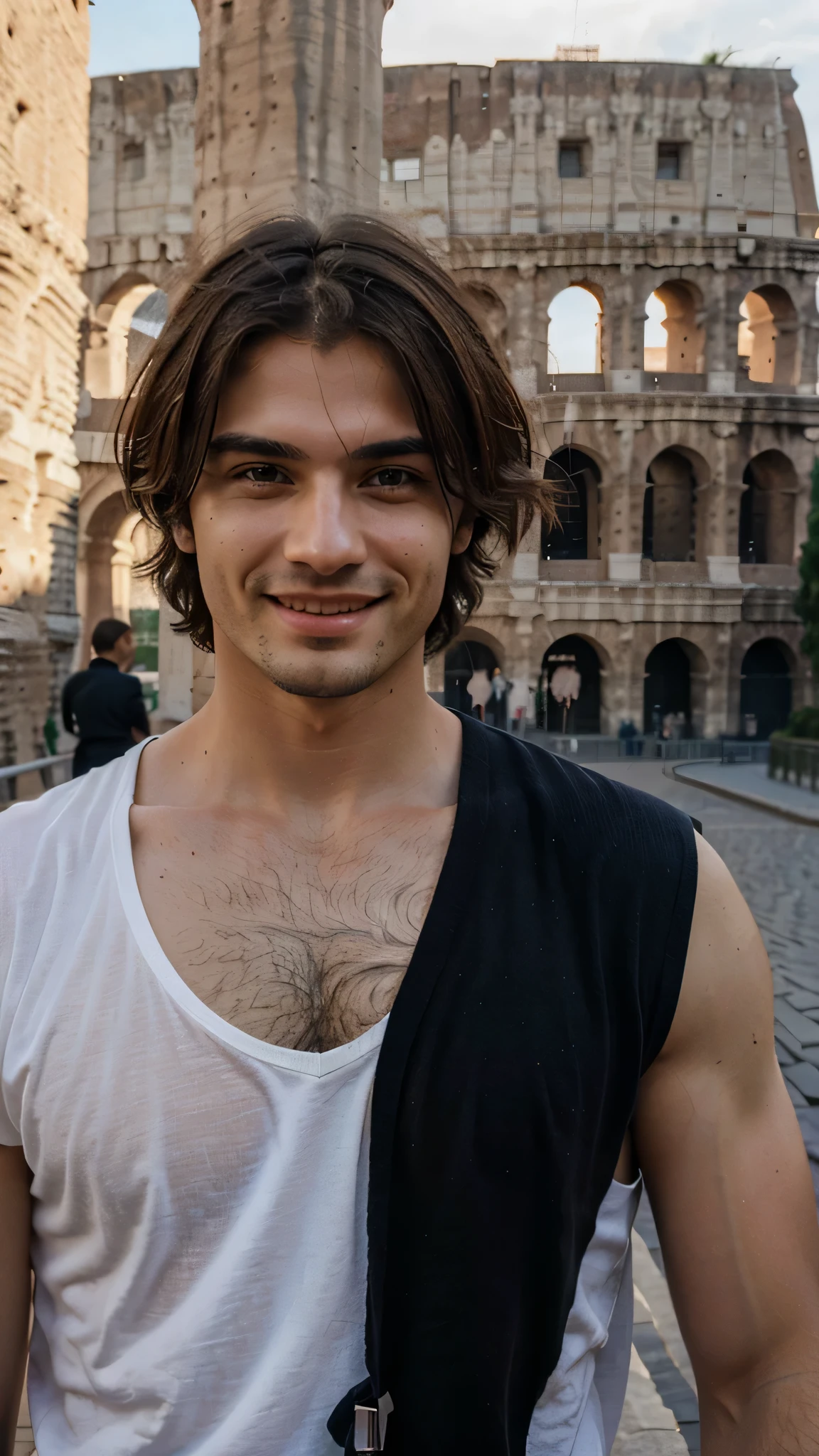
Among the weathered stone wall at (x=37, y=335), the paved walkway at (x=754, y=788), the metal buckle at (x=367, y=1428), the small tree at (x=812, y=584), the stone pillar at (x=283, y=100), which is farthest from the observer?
the small tree at (x=812, y=584)

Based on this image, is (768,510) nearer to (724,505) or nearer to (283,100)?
(724,505)

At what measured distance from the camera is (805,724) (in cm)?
1695

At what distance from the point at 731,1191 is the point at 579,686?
22.5 metres

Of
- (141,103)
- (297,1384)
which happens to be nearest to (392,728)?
(297,1384)

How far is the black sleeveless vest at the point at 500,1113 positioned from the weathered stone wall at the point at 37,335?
906 centimetres

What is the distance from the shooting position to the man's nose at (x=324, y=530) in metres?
1.38

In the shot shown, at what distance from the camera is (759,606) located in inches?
918

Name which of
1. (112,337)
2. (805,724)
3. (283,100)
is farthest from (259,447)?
(112,337)

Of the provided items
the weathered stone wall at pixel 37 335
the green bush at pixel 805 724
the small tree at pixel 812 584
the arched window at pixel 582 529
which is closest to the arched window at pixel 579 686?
the arched window at pixel 582 529

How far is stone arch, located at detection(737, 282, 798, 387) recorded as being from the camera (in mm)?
23641

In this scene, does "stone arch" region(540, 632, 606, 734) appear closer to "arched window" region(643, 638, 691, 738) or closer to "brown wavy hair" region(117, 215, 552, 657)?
"arched window" region(643, 638, 691, 738)

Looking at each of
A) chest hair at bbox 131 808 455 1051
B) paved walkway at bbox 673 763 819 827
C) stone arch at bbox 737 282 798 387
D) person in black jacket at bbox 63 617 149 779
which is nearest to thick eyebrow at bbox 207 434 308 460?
chest hair at bbox 131 808 455 1051

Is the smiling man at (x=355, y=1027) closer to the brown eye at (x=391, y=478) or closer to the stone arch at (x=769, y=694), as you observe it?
the brown eye at (x=391, y=478)

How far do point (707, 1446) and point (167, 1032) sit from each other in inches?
35.0
